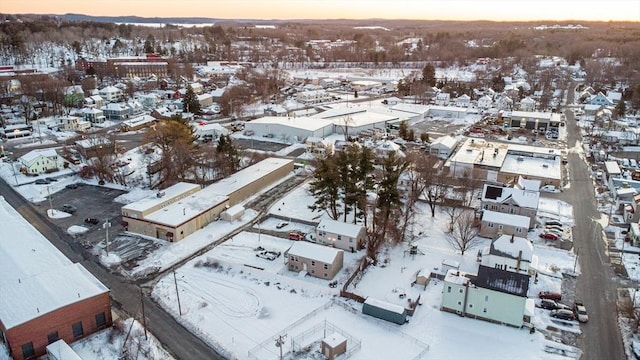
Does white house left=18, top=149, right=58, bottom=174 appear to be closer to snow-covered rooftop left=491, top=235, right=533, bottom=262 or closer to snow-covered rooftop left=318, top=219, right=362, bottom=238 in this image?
snow-covered rooftop left=318, top=219, right=362, bottom=238

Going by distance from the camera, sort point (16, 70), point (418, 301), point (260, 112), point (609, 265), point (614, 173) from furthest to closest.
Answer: point (16, 70) < point (260, 112) < point (614, 173) < point (609, 265) < point (418, 301)

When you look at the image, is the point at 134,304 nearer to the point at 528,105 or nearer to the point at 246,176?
the point at 246,176

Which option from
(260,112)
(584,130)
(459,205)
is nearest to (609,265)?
(459,205)

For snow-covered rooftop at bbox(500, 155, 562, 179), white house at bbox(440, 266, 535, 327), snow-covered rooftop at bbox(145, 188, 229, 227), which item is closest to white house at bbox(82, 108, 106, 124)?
snow-covered rooftop at bbox(145, 188, 229, 227)

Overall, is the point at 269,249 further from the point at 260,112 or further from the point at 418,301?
the point at 260,112

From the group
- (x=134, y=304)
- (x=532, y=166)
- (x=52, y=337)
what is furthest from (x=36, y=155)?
(x=532, y=166)

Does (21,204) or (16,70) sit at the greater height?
(16,70)

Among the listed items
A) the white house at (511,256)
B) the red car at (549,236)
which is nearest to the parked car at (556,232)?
the red car at (549,236)
